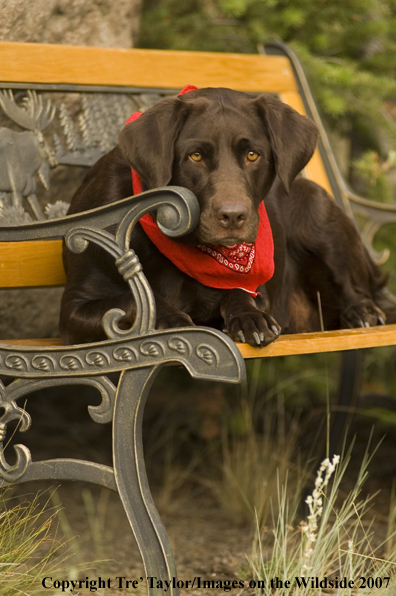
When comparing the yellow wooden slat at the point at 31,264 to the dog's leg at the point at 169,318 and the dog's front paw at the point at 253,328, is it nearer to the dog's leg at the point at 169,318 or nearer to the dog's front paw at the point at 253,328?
the dog's leg at the point at 169,318

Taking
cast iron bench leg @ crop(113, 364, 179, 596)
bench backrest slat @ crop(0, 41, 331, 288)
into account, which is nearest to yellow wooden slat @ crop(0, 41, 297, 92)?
bench backrest slat @ crop(0, 41, 331, 288)

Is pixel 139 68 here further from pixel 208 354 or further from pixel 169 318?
pixel 208 354

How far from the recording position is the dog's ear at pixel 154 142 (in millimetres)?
2006

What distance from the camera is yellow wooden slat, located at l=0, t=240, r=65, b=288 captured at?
249 centimetres

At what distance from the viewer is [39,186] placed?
9.11ft

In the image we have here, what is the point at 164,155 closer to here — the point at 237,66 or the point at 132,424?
the point at 132,424

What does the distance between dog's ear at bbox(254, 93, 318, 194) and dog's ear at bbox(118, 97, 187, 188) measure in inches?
11.0

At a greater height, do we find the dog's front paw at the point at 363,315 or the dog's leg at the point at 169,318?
the dog's leg at the point at 169,318

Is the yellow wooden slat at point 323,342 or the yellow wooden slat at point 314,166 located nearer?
the yellow wooden slat at point 323,342

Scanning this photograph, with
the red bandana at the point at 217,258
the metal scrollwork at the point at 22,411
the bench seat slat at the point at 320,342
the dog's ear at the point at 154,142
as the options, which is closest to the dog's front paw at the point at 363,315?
the bench seat slat at the point at 320,342

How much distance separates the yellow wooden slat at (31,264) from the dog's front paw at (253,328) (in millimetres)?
837

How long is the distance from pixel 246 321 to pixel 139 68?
1458 mm

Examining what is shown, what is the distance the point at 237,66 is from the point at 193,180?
142 centimetres

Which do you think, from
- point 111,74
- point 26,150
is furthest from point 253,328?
point 111,74
